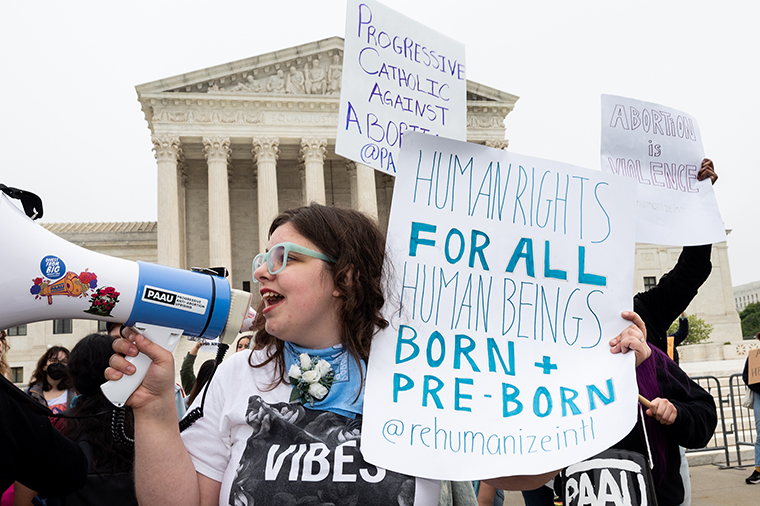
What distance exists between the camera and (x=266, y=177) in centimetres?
3338

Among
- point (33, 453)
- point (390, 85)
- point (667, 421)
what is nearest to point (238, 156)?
point (390, 85)

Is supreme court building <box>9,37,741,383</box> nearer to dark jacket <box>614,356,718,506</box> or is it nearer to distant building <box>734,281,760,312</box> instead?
dark jacket <box>614,356,718,506</box>

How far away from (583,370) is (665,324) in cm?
213

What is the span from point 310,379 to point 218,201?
105 ft

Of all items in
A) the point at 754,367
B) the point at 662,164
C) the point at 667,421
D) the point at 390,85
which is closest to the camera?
the point at 667,421

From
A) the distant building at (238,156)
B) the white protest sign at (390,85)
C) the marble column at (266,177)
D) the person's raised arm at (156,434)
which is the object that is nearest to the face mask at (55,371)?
the white protest sign at (390,85)

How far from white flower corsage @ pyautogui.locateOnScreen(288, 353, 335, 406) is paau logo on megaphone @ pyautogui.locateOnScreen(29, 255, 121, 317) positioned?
23.3 inches

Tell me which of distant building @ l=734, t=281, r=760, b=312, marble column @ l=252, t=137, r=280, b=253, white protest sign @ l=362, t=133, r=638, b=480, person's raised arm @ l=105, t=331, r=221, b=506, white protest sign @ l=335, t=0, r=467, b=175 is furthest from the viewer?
distant building @ l=734, t=281, r=760, b=312

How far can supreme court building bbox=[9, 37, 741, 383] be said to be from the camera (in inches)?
1278

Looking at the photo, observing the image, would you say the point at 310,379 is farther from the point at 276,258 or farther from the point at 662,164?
the point at 662,164

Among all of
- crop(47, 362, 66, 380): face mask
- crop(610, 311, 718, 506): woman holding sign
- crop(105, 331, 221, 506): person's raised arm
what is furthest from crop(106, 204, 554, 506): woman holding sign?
crop(47, 362, 66, 380): face mask

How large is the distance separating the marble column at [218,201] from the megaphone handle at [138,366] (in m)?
31.0

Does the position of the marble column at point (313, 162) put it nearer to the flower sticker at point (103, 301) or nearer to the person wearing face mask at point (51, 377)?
the person wearing face mask at point (51, 377)

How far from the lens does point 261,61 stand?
34.3 m
